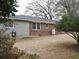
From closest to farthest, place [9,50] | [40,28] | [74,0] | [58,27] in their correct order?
[9,50], [58,27], [40,28], [74,0]

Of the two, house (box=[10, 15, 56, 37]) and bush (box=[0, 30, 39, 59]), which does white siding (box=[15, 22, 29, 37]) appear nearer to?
house (box=[10, 15, 56, 37])

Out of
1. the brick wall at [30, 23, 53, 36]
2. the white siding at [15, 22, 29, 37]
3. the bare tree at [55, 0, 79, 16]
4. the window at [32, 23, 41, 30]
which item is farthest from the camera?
the bare tree at [55, 0, 79, 16]

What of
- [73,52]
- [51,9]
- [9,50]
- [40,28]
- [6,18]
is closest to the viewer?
[6,18]

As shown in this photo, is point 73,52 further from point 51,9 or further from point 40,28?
point 51,9

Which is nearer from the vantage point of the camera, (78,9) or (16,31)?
(16,31)

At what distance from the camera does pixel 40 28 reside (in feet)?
106

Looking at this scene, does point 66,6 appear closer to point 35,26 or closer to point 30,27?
point 35,26

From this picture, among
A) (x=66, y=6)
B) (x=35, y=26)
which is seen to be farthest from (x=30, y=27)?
(x=66, y=6)

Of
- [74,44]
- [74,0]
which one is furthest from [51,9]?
[74,44]

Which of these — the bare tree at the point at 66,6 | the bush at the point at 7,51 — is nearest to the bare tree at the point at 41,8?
the bare tree at the point at 66,6

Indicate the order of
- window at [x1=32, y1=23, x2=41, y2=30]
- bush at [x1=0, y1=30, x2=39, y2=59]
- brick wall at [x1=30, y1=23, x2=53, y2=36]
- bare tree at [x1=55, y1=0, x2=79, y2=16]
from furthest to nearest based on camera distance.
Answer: bare tree at [x1=55, y1=0, x2=79, y2=16]
window at [x1=32, y1=23, x2=41, y2=30]
brick wall at [x1=30, y1=23, x2=53, y2=36]
bush at [x1=0, y1=30, x2=39, y2=59]

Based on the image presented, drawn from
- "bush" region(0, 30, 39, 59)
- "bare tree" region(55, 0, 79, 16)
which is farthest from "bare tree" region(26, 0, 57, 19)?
"bush" region(0, 30, 39, 59)

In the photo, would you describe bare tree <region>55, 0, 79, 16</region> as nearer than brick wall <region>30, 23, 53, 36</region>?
No

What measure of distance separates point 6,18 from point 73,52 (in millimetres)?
10164
